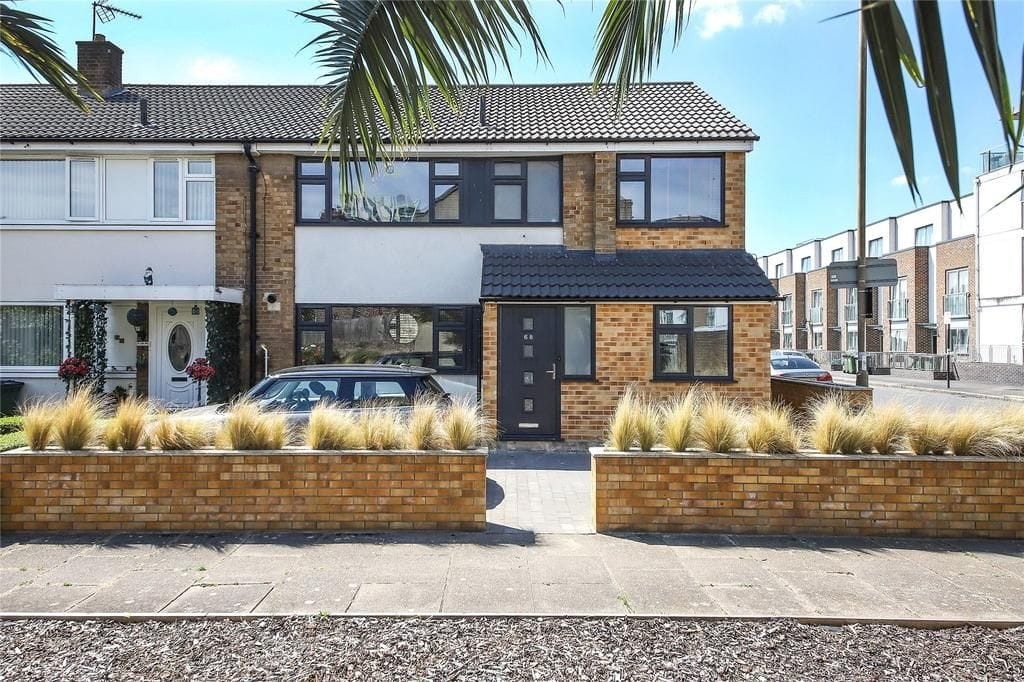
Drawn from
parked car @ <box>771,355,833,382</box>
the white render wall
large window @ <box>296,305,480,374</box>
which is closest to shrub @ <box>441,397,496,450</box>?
large window @ <box>296,305,480,374</box>

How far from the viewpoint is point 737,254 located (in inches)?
469

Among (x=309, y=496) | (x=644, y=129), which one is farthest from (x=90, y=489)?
(x=644, y=129)

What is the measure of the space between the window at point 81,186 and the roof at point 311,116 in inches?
20.7

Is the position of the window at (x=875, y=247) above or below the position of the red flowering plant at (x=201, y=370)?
above

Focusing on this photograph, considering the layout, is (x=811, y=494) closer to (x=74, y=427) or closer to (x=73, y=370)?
(x=74, y=427)

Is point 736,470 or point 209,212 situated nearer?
point 736,470

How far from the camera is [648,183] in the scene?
39.6 ft

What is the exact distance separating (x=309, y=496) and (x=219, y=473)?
0.80 meters

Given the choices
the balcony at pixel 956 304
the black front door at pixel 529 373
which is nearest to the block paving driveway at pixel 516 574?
the black front door at pixel 529 373

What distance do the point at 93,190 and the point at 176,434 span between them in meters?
9.23

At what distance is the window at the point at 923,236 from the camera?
1629 inches

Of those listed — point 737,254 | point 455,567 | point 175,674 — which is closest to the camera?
point 175,674

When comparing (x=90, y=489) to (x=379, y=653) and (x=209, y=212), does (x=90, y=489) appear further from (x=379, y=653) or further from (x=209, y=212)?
(x=209, y=212)

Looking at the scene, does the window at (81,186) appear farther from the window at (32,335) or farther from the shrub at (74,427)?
the shrub at (74,427)
